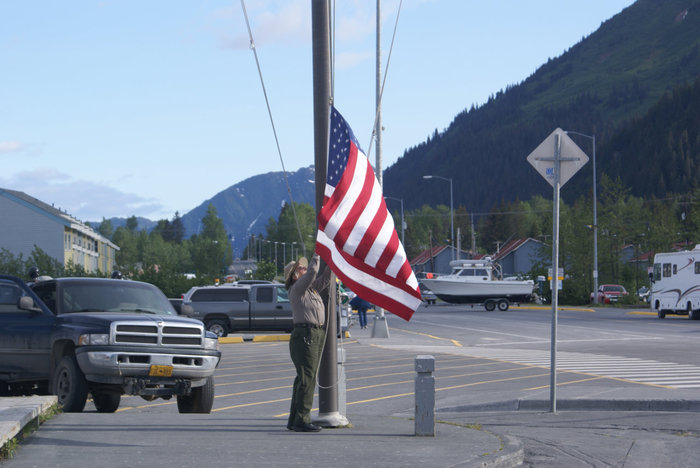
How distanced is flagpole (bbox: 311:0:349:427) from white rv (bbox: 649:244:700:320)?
37.7 metres

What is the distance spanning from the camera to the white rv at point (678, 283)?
43969 mm

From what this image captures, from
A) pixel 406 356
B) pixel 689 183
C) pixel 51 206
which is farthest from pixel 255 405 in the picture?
pixel 689 183

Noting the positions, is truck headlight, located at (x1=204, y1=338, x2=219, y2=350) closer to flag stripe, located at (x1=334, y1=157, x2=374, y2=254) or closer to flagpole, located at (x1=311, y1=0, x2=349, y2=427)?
flagpole, located at (x1=311, y1=0, x2=349, y2=427)

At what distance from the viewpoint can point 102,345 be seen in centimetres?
1123

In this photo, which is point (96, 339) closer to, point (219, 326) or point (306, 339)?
point (306, 339)

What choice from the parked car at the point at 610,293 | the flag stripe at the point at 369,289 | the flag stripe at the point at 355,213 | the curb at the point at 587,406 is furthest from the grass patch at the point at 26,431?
the parked car at the point at 610,293

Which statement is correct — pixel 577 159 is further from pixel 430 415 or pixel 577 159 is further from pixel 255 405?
pixel 255 405

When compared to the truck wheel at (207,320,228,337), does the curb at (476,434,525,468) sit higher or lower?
higher

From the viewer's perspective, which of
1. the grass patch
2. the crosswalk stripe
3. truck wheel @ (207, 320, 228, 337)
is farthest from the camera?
truck wheel @ (207, 320, 228, 337)

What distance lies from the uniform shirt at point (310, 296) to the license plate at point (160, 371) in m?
2.79

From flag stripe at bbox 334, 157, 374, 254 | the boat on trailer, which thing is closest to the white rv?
the boat on trailer

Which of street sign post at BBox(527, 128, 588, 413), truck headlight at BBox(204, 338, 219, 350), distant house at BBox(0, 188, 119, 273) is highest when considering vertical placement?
distant house at BBox(0, 188, 119, 273)

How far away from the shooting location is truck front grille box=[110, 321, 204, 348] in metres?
11.3

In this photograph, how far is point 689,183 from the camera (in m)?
188
